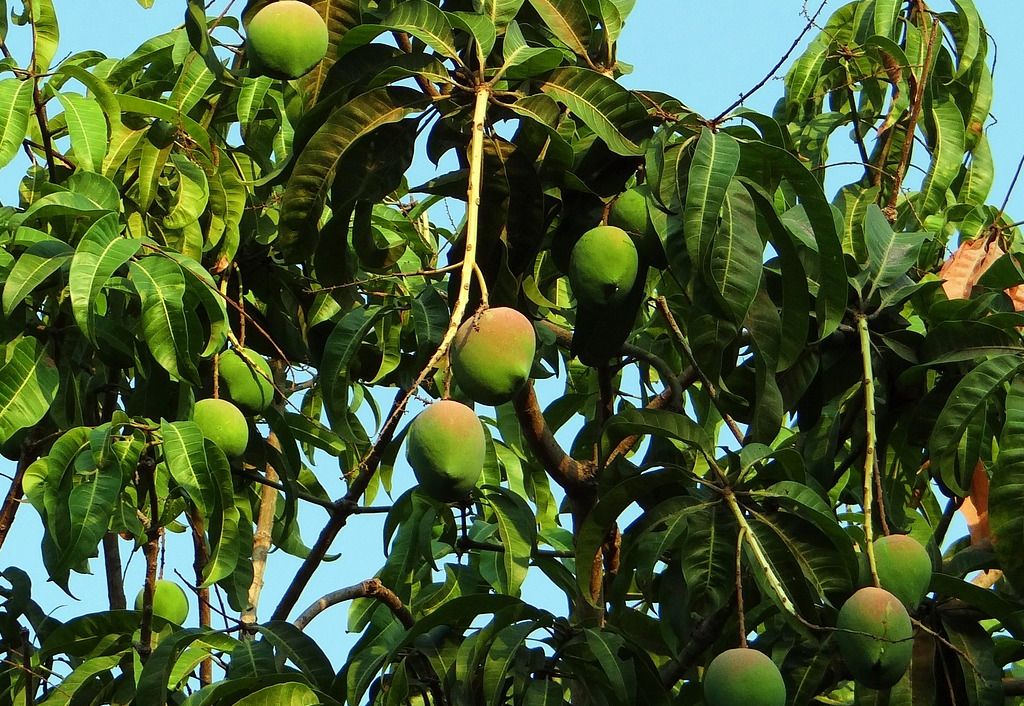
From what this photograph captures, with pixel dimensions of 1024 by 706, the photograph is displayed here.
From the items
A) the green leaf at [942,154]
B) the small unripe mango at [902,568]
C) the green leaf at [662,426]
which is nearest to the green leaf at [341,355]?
the green leaf at [662,426]

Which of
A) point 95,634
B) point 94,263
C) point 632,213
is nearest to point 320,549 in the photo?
point 95,634

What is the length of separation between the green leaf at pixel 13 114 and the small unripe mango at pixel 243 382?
1.65 ft

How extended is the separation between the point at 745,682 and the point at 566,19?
2.98 feet

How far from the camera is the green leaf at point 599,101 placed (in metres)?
1.79

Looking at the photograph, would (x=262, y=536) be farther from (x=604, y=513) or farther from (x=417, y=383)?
(x=417, y=383)

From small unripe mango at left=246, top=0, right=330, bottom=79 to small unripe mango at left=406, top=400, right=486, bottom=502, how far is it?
1.68 ft

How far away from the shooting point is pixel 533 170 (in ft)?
6.18

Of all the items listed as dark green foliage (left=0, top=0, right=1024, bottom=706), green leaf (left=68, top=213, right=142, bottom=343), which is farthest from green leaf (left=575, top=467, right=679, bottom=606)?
green leaf (left=68, top=213, right=142, bottom=343)

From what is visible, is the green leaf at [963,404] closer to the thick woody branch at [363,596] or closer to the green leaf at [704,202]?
the green leaf at [704,202]

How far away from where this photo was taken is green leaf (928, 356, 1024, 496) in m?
1.94

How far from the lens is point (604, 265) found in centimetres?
172

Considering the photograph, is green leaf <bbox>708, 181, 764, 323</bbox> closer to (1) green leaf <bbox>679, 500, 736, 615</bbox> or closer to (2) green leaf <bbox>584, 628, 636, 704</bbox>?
(1) green leaf <bbox>679, 500, 736, 615</bbox>

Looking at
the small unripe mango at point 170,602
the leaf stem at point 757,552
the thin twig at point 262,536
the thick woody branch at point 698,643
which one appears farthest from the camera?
the thin twig at point 262,536

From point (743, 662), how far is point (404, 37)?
3.15 ft
